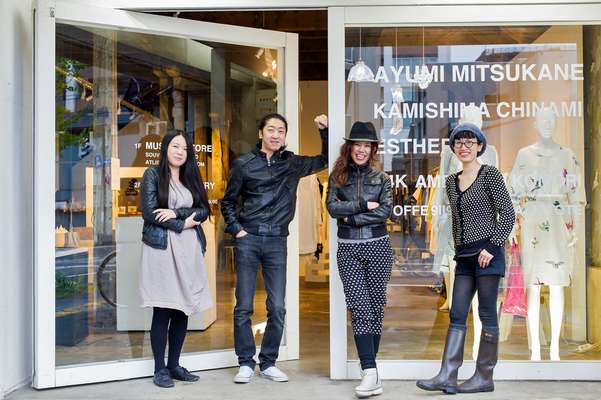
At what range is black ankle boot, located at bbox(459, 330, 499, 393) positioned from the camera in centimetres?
423

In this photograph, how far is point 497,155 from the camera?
4703mm

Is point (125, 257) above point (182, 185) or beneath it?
beneath

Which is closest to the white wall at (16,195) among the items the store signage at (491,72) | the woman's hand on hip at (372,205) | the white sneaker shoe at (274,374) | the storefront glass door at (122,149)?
the storefront glass door at (122,149)

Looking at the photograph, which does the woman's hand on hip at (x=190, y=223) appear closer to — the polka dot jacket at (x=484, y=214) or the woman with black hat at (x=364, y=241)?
the woman with black hat at (x=364, y=241)

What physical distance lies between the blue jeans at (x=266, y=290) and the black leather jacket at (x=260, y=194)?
9 cm

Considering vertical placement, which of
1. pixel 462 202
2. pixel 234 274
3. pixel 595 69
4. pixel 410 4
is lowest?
pixel 234 274

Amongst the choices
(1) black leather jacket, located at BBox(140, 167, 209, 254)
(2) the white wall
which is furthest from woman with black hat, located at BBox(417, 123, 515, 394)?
(2) the white wall

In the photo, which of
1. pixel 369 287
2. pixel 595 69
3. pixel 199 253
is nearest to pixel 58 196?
pixel 199 253

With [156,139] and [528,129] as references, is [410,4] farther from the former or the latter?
Answer: [156,139]

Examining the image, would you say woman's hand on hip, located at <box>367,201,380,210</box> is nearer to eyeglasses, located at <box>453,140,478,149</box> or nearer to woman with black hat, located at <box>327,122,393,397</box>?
woman with black hat, located at <box>327,122,393,397</box>

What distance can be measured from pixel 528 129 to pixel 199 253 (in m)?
2.30

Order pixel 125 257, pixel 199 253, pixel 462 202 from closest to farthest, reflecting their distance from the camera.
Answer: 1. pixel 462 202
2. pixel 199 253
3. pixel 125 257

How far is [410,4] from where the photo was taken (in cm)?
465

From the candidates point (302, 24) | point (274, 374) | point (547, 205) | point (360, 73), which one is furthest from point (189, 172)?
point (302, 24)
